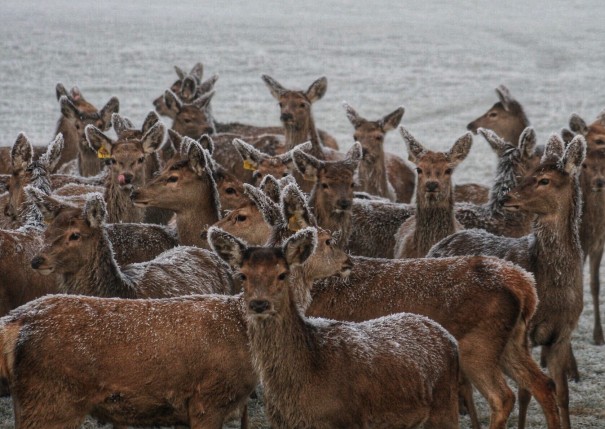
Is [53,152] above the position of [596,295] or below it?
above

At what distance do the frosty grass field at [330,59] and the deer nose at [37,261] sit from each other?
480cm

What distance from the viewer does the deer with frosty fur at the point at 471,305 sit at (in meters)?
6.15

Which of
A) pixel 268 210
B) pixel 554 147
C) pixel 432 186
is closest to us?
pixel 268 210

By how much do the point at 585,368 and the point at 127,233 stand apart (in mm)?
3710

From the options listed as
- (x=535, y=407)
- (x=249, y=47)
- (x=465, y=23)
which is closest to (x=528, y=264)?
(x=535, y=407)

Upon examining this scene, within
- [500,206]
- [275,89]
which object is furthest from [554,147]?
[275,89]

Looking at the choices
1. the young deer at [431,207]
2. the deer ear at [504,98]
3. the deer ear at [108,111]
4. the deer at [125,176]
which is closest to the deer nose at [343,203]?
the young deer at [431,207]

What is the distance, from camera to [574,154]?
7.30 meters

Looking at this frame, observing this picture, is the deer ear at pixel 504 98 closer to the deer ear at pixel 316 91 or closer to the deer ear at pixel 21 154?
the deer ear at pixel 316 91

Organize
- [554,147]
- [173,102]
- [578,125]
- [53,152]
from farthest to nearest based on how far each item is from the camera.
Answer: [173,102] < [578,125] < [53,152] < [554,147]

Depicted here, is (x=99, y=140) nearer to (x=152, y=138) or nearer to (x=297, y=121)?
(x=152, y=138)

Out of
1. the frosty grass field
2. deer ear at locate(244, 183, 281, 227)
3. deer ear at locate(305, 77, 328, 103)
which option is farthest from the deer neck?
deer ear at locate(305, 77, 328, 103)

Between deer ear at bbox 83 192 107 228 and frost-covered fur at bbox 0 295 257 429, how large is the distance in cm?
110

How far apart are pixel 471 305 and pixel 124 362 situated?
6.74 feet
